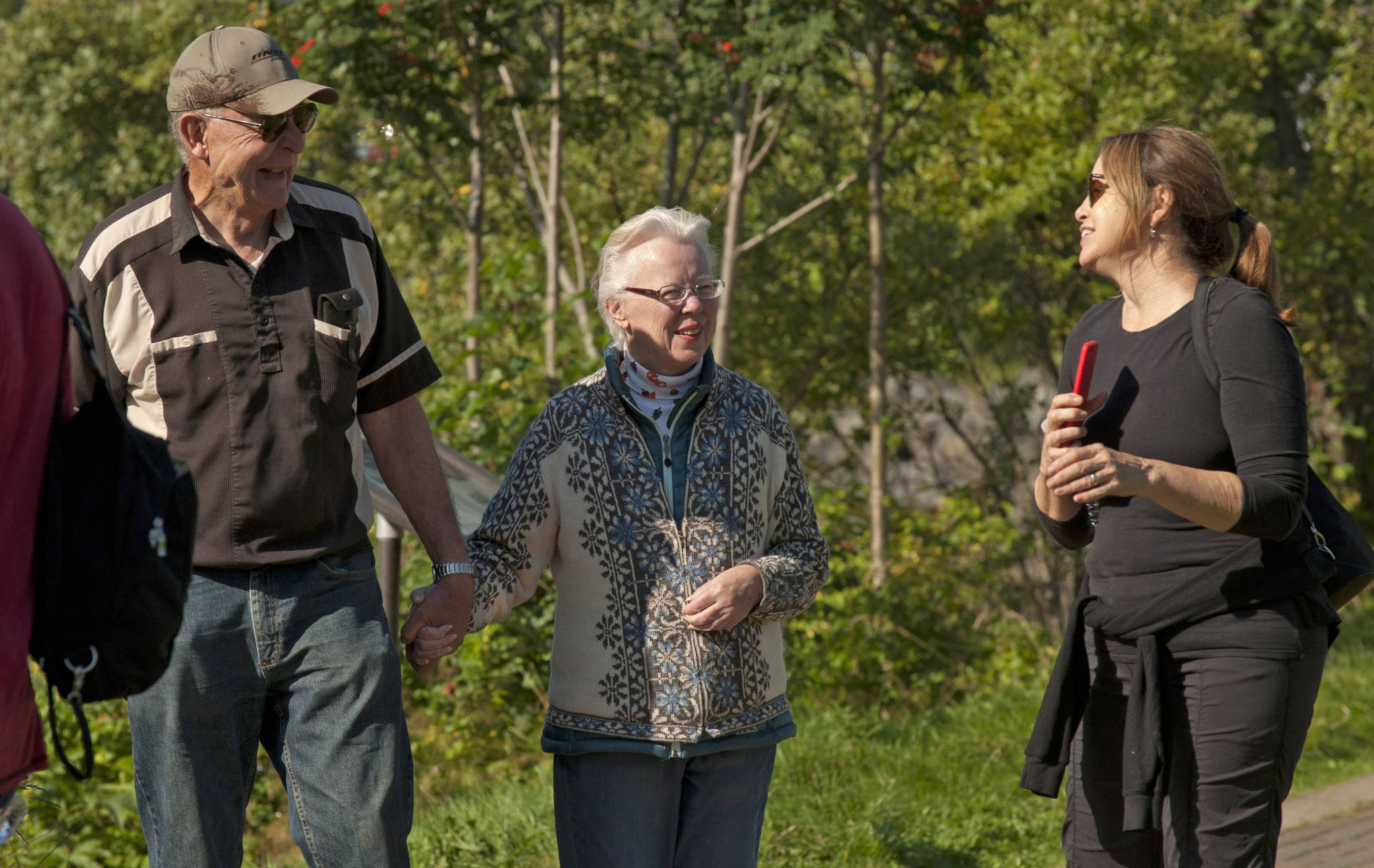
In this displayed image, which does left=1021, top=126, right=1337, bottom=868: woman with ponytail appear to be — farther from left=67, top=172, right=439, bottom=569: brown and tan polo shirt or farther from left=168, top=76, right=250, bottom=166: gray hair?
left=168, top=76, right=250, bottom=166: gray hair

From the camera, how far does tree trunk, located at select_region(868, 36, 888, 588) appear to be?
23.5ft

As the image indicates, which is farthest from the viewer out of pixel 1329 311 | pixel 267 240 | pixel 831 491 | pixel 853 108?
pixel 1329 311

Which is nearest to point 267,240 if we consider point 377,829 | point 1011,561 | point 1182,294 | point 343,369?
point 343,369

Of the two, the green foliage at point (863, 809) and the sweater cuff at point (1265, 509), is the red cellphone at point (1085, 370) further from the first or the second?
the green foliage at point (863, 809)

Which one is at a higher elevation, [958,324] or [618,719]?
[958,324]

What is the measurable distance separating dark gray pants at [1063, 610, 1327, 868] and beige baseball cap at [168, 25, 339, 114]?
6.28ft

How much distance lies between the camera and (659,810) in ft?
8.36

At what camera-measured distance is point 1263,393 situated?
2379mm

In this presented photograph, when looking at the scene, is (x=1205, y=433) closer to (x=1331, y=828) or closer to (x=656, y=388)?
(x=656, y=388)

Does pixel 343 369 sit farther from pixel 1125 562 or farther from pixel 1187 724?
pixel 1187 724

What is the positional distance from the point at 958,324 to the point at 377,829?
680 centimetres

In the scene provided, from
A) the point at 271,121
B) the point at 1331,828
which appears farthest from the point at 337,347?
the point at 1331,828

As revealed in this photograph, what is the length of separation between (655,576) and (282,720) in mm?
745

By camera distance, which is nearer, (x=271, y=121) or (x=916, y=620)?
(x=271, y=121)
